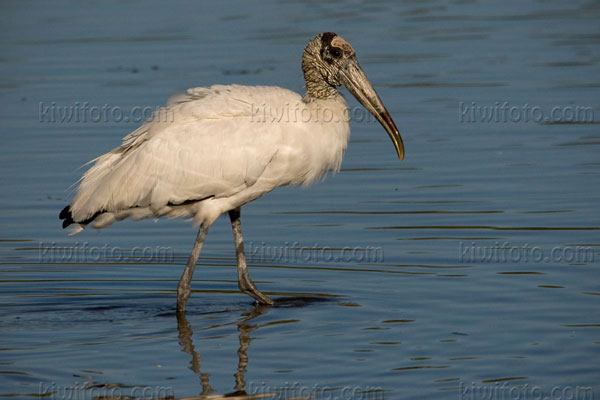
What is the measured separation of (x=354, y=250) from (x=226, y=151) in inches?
71.7

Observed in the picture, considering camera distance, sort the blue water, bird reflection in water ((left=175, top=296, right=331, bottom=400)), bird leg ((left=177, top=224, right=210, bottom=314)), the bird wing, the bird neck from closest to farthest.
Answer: bird reflection in water ((left=175, top=296, right=331, bottom=400))
the blue water
the bird wing
bird leg ((left=177, top=224, right=210, bottom=314))
the bird neck

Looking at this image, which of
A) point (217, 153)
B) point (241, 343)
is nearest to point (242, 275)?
point (217, 153)

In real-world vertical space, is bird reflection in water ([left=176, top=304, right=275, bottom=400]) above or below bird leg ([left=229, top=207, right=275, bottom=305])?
below

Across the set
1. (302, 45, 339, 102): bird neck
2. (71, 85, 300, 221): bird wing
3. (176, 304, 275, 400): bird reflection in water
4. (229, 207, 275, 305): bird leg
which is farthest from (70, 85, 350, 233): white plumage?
(176, 304, 275, 400): bird reflection in water

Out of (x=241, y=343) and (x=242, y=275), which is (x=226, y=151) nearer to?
(x=242, y=275)

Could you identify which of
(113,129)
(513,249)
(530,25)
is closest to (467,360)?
(513,249)

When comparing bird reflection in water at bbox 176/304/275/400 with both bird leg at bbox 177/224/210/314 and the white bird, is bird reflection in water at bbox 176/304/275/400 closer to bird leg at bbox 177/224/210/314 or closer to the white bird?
bird leg at bbox 177/224/210/314

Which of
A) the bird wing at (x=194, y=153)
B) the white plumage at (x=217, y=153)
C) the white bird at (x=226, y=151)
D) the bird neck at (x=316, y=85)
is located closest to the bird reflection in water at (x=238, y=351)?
the white bird at (x=226, y=151)

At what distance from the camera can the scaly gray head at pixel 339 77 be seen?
29.1 ft

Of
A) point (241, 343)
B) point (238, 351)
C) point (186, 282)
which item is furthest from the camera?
point (186, 282)

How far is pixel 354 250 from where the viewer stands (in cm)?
983

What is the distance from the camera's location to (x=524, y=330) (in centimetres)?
766

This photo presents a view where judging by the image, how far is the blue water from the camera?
7203 millimetres

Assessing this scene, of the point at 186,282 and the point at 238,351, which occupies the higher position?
the point at 186,282
